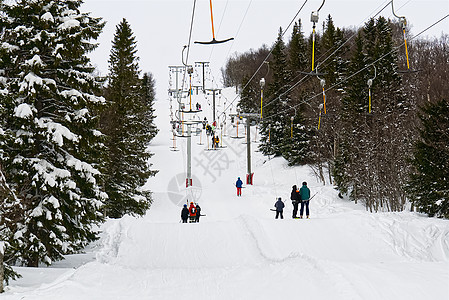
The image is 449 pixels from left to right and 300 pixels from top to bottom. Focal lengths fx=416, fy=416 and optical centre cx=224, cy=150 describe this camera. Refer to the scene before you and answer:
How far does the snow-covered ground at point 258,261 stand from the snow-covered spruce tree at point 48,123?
1.35 meters

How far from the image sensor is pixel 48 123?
12.6 metres

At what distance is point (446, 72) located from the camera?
28812 millimetres

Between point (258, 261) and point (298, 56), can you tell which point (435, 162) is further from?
point (298, 56)

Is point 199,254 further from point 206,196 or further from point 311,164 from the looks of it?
point 311,164

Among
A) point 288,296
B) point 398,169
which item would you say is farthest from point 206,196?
point 288,296

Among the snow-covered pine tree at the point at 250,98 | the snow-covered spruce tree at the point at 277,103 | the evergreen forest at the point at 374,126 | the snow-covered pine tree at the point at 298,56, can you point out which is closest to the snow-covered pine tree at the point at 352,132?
the evergreen forest at the point at 374,126

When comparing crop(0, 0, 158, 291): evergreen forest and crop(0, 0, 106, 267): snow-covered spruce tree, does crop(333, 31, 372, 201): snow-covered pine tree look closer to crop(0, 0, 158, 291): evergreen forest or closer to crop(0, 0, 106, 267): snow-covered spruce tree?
crop(0, 0, 158, 291): evergreen forest

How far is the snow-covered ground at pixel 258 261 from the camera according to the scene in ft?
25.0

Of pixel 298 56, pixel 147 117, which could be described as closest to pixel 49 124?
pixel 298 56

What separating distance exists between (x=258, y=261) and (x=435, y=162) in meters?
9.37

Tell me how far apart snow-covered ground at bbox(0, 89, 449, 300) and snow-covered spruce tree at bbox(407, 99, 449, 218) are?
146cm

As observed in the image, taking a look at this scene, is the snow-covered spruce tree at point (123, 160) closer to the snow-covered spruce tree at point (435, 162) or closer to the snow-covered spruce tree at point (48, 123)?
the snow-covered spruce tree at point (48, 123)

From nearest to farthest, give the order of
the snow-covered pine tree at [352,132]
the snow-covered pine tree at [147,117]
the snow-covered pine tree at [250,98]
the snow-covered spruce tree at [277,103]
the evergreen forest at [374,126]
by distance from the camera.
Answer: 1. the evergreen forest at [374,126]
2. the snow-covered pine tree at [352,132]
3. the snow-covered spruce tree at [277,103]
4. the snow-covered pine tree at [147,117]
5. the snow-covered pine tree at [250,98]

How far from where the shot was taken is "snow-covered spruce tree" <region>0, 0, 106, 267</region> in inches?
480
